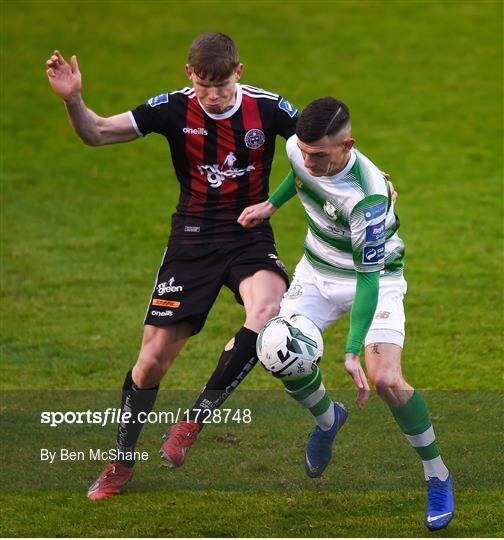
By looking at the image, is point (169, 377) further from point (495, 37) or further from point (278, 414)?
point (495, 37)

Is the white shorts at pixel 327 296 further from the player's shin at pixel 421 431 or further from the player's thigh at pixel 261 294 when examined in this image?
the player's shin at pixel 421 431

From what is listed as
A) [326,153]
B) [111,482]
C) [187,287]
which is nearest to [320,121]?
[326,153]

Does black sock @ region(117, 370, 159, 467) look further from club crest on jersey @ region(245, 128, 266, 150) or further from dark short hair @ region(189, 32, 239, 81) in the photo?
dark short hair @ region(189, 32, 239, 81)

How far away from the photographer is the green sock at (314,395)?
7.89 m

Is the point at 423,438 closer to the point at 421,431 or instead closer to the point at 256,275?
the point at 421,431

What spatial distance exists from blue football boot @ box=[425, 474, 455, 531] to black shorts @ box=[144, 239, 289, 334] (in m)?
1.67

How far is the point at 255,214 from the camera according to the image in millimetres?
8062

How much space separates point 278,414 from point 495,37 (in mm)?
14097

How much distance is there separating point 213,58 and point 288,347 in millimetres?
1840

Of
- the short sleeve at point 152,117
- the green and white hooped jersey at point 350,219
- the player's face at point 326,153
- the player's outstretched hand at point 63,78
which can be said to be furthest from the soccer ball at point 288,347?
the player's outstretched hand at point 63,78

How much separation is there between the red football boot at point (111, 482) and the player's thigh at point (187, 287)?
0.97 metres

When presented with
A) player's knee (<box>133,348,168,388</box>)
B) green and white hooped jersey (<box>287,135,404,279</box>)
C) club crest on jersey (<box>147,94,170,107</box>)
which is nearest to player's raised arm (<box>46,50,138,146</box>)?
club crest on jersey (<box>147,94,170,107</box>)

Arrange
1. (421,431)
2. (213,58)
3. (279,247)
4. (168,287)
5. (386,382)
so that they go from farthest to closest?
(279,247)
(168,287)
(213,58)
(421,431)
(386,382)

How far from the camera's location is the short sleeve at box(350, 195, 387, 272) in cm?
727
